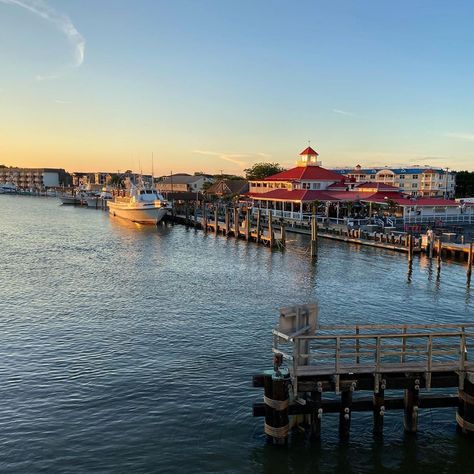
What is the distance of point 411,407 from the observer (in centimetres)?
1420

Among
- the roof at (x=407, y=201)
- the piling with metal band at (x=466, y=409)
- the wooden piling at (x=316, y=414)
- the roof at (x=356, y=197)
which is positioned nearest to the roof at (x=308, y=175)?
the roof at (x=356, y=197)

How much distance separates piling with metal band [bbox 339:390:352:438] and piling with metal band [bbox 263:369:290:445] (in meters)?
1.61

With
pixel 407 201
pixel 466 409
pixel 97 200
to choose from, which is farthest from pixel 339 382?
pixel 97 200

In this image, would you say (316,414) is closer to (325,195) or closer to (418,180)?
(325,195)

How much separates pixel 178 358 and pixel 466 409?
11.2 m

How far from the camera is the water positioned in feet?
45.4

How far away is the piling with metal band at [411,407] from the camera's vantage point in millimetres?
13882

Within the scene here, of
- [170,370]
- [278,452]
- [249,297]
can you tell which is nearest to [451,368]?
[278,452]

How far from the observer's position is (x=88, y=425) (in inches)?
610

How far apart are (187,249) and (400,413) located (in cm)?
4189

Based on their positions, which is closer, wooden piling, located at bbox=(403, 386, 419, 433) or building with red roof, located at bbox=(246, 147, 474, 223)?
wooden piling, located at bbox=(403, 386, 419, 433)

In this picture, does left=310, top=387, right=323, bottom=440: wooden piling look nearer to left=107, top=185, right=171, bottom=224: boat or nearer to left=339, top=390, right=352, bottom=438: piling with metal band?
left=339, top=390, right=352, bottom=438: piling with metal band

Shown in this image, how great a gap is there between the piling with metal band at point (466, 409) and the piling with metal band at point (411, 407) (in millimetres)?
1195

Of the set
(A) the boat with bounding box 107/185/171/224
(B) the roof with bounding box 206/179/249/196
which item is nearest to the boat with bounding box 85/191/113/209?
(B) the roof with bounding box 206/179/249/196
